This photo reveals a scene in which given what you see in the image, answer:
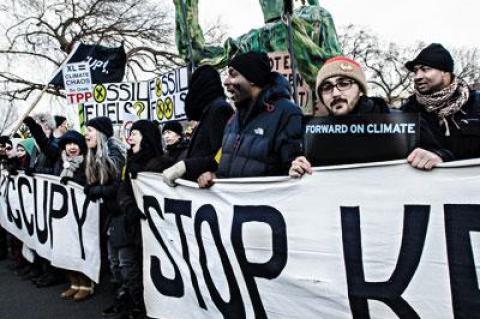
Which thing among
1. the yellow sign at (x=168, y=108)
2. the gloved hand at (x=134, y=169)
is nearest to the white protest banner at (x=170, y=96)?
the yellow sign at (x=168, y=108)

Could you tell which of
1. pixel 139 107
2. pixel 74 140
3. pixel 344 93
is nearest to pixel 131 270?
pixel 74 140

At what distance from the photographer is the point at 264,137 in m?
2.88

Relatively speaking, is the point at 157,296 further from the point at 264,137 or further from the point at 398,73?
the point at 398,73

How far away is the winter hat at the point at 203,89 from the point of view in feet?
11.9

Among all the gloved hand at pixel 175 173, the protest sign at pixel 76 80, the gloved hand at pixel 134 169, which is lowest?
the gloved hand at pixel 134 169

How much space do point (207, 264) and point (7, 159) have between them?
4889 millimetres

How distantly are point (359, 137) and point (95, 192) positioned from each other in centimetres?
290

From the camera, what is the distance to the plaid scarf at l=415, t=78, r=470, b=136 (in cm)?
267

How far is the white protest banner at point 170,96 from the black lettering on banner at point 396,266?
4.11 meters

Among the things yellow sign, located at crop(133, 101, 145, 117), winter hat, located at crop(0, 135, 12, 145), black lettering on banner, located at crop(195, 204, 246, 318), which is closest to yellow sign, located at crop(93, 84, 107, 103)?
yellow sign, located at crop(133, 101, 145, 117)

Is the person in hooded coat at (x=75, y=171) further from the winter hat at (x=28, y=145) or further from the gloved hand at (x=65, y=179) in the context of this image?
the winter hat at (x=28, y=145)

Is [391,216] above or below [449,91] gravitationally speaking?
below

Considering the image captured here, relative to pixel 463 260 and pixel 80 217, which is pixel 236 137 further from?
pixel 80 217

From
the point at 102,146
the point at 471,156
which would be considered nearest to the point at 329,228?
the point at 471,156
